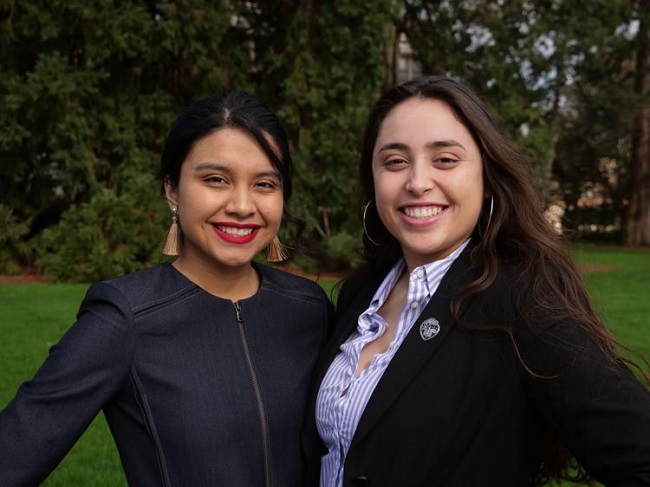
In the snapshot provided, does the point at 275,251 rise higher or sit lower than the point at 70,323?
higher

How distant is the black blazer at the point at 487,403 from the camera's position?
1762mm

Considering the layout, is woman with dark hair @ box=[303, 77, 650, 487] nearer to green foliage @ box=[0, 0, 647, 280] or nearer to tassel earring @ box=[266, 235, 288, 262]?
tassel earring @ box=[266, 235, 288, 262]

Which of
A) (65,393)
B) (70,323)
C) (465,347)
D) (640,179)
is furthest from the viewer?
(640,179)

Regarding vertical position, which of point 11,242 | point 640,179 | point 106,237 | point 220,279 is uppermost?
point 220,279

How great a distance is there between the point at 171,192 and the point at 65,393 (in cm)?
72

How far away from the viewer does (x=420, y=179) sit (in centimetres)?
220

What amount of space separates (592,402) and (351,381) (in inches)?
27.0

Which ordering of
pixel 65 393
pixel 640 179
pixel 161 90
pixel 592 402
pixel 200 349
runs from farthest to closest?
pixel 640 179 → pixel 161 90 → pixel 200 349 → pixel 65 393 → pixel 592 402

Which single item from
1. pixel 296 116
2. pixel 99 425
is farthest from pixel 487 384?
pixel 296 116

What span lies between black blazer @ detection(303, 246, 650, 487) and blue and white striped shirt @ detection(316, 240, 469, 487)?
0.38ft

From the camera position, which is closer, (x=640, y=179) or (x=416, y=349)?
(x=416, y=349)

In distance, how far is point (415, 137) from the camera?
224 cm

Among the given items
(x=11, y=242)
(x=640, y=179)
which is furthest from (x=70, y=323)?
(x=640, y=179)

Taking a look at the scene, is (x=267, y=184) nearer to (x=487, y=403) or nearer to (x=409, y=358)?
(x=409, y=358)
